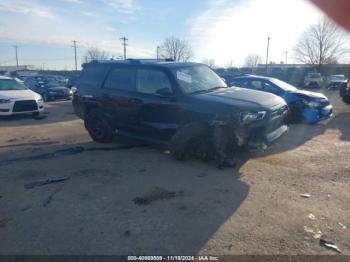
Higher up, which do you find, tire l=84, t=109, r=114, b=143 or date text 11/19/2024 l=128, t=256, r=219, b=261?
tire l=84, t=109, r=114, b=143

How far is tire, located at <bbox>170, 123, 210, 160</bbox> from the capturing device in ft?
18.4

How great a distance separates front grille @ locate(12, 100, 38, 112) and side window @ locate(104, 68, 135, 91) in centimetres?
591

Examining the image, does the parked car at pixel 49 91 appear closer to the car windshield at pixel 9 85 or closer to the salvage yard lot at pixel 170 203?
the car windshield at pixel 9 85

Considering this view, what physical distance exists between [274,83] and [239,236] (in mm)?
7968

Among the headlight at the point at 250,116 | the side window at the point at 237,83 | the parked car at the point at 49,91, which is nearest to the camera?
the headlight at the point at 250,116

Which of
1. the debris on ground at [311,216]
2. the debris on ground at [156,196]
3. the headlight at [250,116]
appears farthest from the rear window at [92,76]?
the debris on ground at [311,216]

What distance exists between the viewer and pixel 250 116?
5.34 metres

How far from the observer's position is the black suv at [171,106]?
5.43 m

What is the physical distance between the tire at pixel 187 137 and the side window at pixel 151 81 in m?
0.92

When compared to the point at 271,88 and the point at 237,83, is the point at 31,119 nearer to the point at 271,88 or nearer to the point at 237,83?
the point at 237,83

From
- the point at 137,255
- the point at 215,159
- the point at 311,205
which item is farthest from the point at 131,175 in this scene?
the point at 311,205

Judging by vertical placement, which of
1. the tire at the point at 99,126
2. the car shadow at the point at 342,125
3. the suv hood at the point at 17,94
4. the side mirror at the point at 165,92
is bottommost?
the car shadow at the point at 342,125

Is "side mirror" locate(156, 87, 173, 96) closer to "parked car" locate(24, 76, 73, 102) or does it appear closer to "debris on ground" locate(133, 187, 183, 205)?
"debris on ground" locate(133, 187, 183, 205)

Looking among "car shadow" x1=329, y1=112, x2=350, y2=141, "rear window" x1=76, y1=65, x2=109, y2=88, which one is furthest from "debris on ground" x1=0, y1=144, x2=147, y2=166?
"car shadow" x1=329, y1=112, x2=350, y2=141
